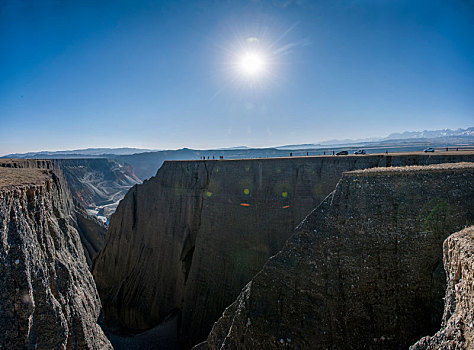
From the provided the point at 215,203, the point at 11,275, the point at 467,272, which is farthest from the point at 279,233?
the point at 11,275

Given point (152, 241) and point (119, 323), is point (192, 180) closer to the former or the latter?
point (152, 241)

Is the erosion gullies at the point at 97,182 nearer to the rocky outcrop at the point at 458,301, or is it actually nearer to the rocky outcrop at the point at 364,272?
the rocky outcrop at the point at 364,272

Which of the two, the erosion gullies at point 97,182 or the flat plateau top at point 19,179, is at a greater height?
the flat plateau top at point 19,179

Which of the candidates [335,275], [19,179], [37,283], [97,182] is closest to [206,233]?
[19,179]

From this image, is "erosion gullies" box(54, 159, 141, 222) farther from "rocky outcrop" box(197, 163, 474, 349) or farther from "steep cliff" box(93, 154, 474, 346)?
"rocky outcrop" box(197, 163, 474, 349)

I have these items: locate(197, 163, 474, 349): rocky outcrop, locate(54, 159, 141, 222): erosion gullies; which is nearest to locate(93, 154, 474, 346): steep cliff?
locate(197, 163, 474, 349): rocky outcrop

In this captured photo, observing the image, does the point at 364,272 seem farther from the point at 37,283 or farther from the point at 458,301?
the point at 37,283

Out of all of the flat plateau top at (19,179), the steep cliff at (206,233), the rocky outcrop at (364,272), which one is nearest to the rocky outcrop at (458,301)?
the rocky outcrop at (364,272)
